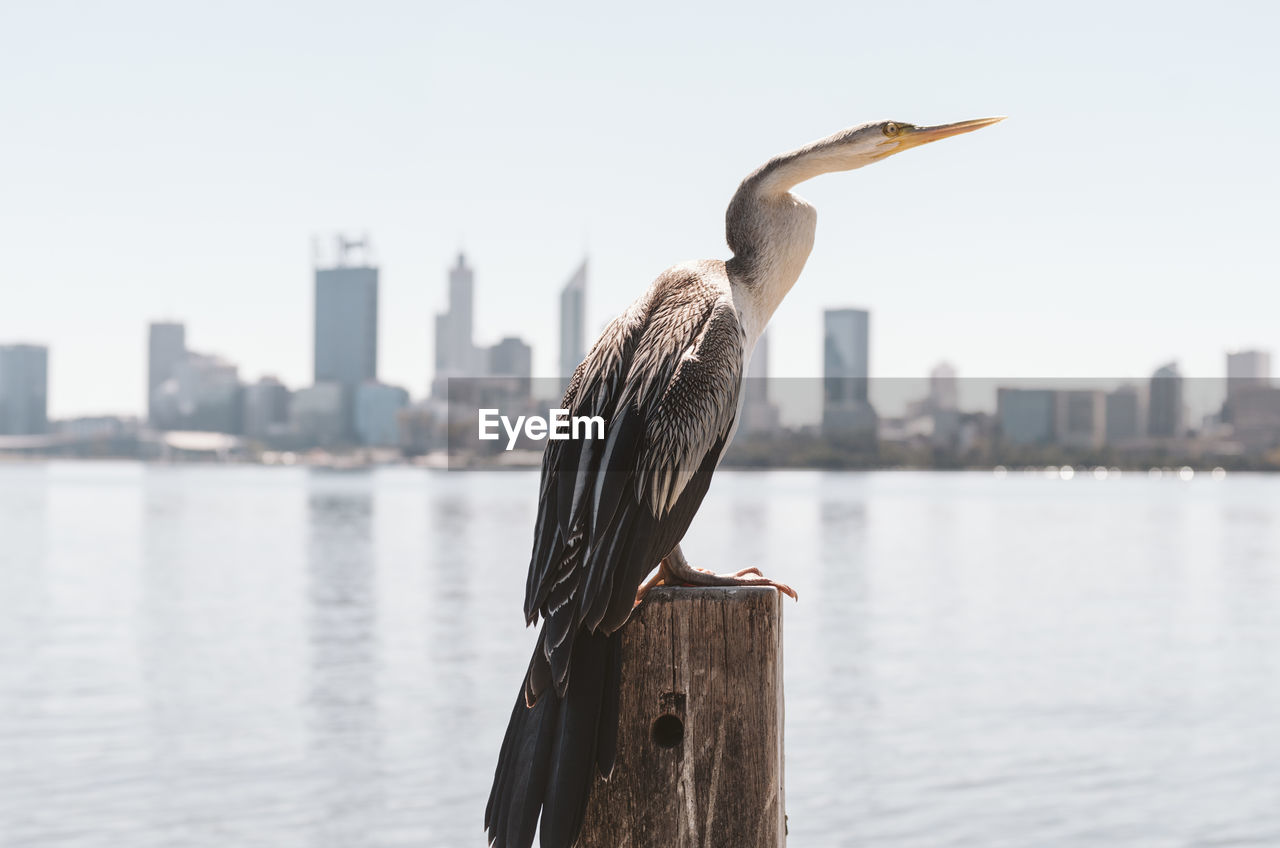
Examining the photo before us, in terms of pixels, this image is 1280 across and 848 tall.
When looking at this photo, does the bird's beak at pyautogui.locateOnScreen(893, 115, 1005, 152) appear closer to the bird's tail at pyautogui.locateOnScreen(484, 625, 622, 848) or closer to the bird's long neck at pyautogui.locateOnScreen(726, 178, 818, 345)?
the bird's long neck at pyautogui.locateOnScreen(726, 178, 818, 345)

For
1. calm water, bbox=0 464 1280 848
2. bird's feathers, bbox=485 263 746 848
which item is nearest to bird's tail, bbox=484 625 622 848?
bird's feathers, bbox=485 263 746 848

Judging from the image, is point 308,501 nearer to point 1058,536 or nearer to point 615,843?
point 1058,536

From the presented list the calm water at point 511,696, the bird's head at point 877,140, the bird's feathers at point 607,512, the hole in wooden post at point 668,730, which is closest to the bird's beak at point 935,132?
the bird's head at point 877,140

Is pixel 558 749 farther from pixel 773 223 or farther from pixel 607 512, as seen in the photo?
pixel 773 223

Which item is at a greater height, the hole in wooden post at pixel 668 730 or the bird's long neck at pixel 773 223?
the bird's long neck at pixel 773 223

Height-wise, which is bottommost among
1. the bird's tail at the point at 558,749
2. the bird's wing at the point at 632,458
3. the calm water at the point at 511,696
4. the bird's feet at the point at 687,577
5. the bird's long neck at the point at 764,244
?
the calm water at the point at 511,696

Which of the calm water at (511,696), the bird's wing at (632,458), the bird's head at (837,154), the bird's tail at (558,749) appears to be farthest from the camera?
the calm water at (511,696)

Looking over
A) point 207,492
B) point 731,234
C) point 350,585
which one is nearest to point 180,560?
point 350,585

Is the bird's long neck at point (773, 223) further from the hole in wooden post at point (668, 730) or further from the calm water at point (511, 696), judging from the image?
the calm water at point (511, 696)

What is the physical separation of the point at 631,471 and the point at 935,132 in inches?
50.0

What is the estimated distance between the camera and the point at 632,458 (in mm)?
2746

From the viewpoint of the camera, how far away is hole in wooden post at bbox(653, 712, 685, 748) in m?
2.54

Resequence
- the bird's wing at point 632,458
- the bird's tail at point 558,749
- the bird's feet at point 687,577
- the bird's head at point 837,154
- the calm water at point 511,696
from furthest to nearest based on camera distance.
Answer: the calm water at point 511,696 < the bird's head at point 837,154 < the bird's feet at point 687,577 < the bird's wing at point 632,458 < the bird's tail at point 558,749

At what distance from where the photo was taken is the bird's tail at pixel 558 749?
2.44m
